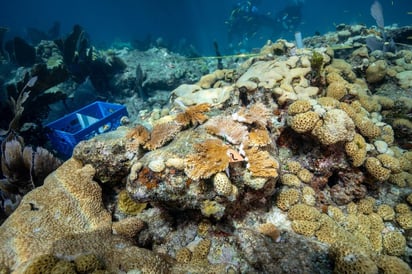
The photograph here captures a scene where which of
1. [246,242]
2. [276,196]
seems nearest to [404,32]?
[276,196]

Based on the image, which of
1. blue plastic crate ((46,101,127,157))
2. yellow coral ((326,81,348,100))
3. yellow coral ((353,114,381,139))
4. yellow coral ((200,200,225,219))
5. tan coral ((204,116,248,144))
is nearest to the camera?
yellow coral ((200,200,225,219))

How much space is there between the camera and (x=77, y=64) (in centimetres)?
992

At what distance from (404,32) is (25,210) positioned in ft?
43.2

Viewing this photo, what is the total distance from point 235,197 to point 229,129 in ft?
2.90

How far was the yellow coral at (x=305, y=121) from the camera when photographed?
320 cm

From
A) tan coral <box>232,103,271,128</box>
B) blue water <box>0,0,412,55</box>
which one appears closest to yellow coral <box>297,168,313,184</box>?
tan coral <box>232,103,271,128</box>

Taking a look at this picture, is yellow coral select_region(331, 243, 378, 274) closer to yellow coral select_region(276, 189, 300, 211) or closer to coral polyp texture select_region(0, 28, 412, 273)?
coral polyp texture select_region(0, 28, 412, 273)

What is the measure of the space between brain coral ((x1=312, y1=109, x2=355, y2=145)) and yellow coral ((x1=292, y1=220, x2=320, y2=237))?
1070 millimetres

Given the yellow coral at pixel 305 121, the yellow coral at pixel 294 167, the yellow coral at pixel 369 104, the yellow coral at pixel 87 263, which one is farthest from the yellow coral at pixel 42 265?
the yellow coral at pixel 369 104

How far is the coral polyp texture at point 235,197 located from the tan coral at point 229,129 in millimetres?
17

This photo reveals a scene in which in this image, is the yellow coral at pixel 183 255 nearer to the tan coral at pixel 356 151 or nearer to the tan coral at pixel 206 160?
the tan coral at pixel 206 160

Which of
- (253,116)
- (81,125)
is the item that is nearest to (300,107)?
(253,116)

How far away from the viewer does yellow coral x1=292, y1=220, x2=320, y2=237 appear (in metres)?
2.83

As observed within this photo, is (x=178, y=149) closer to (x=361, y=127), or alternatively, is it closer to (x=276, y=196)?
(x=276, y=196)
